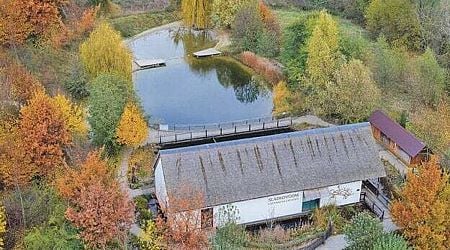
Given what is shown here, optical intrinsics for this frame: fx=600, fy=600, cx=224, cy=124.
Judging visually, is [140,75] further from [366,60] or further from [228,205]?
[228,205]

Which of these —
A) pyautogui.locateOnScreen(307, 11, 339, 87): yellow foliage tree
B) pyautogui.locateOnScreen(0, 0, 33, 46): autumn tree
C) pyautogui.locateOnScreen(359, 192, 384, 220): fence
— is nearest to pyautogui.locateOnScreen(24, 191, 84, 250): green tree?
pyautogui.locateOnScreen(359, 192, 384, 220): fence

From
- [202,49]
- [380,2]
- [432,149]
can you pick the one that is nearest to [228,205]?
[432,149]

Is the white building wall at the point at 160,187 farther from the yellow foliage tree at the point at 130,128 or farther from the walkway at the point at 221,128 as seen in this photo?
the walkway at the point at 221,128

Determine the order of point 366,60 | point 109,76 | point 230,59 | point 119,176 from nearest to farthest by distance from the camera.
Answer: point 119,176 < point 109,76 < point 366,60 < point 230,59

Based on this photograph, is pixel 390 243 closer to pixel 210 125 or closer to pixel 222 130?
pixel 222 130

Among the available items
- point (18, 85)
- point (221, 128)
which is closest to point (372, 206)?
point (221, 128)

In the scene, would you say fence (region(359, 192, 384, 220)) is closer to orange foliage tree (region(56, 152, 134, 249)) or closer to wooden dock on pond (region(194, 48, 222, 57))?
orange foliage tree (region(56, 152, 134, 249))
